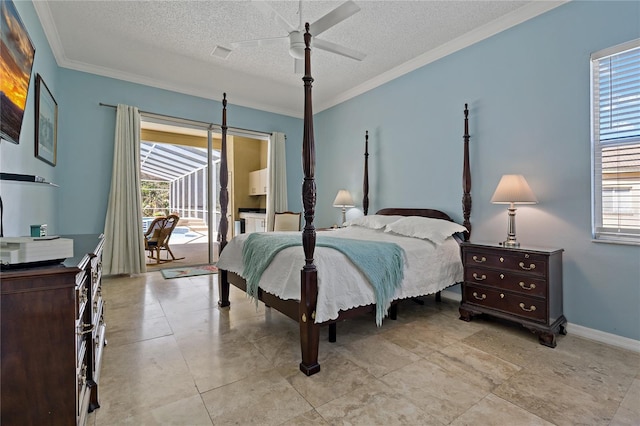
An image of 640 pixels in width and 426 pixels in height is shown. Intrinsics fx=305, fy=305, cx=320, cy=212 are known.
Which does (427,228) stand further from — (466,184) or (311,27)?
(311,27)

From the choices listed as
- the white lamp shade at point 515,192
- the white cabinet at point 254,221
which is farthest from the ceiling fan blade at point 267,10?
the white cabinet at point 254,221

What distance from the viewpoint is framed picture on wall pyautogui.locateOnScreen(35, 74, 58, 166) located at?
2.82m

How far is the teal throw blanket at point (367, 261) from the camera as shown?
225cm

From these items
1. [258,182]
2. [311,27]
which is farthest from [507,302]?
[258,182]

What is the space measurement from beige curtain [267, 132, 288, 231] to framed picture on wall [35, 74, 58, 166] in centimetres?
314

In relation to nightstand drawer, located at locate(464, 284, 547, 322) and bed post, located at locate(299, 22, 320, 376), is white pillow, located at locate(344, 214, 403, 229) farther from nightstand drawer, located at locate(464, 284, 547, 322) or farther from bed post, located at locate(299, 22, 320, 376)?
bed post, located at locate(299, 22, 320, 376)

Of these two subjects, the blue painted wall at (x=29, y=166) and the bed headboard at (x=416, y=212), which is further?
the bed headboard at (x=416, y=212)

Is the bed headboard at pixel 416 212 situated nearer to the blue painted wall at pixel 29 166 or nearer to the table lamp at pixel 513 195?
the table lamp at pixel 513 195

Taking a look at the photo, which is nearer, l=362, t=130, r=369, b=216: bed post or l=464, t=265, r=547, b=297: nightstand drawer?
l=464, t=265, r=547, b=297: nightstand drawer

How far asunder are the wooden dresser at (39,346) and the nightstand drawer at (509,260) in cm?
289

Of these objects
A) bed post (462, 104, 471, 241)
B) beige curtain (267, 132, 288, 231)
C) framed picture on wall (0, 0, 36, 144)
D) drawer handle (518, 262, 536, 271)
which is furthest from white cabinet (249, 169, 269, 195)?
drawer handle (518, 262, 536, 271)

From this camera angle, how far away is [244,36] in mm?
3420

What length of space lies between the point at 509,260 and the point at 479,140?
1.39 meters

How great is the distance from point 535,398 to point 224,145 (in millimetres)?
3465
